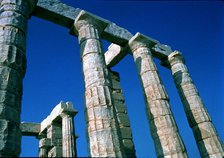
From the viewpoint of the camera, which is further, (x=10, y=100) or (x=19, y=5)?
(x=19, y=5)

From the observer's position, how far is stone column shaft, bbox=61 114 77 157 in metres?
12.7

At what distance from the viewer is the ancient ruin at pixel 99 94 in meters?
6.28

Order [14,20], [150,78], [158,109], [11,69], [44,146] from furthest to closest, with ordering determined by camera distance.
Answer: [44,146] → [150,78] → [158,109] → [14,20] → [11,69]

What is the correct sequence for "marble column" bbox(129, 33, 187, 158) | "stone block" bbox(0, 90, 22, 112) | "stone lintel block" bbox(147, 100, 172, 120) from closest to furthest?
"stone block" bbox(0, 90, 22, 112) < "marble column" bbox(129, 33, 187, 158) < "stone lintel block" bbox(147, 100, 172, 120)

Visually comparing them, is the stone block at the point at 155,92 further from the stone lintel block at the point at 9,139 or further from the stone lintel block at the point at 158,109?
the stone lintel block at the point at 9,139

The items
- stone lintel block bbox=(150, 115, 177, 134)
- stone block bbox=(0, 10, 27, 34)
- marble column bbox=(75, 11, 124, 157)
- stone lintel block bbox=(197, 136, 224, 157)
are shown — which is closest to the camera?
marble column bbox=(75, 11, 124, 157)

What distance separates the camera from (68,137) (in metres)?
13.2

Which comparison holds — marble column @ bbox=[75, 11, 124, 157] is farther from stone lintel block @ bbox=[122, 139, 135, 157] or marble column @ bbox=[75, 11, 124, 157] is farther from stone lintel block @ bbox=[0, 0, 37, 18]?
stone lintel block @ bbox=[122, 139, 135, 157]

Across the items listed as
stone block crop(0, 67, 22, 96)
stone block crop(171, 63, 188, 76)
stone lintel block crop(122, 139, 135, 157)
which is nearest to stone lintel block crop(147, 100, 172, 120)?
stone lintel block crop(122, 139, 135, 157)

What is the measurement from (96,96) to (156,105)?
10.9 feet

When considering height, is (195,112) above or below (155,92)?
below

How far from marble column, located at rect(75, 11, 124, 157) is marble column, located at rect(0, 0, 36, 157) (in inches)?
95.0

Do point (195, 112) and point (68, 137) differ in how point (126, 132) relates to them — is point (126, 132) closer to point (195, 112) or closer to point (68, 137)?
point (68, 137)

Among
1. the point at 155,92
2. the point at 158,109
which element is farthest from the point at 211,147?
the point at 155,92
